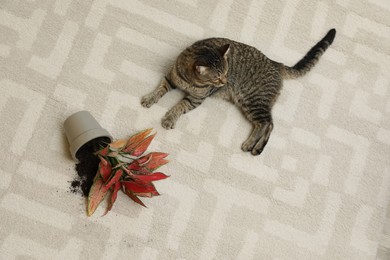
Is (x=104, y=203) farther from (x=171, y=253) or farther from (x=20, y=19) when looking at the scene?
(x=20, y=19)

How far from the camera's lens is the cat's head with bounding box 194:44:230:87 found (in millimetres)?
1359

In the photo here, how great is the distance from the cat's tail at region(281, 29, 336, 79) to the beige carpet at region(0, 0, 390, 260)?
0.04 metres

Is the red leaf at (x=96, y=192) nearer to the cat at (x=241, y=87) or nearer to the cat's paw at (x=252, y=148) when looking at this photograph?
the cat at (x=241, y=87)

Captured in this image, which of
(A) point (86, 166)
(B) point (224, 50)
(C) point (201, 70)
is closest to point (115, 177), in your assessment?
(A) point (86, 166)

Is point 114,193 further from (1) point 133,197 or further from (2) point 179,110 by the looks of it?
(2) point 179,110

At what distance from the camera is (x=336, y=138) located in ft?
5.44

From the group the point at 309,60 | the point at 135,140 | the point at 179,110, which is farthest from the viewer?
the point at 309,60

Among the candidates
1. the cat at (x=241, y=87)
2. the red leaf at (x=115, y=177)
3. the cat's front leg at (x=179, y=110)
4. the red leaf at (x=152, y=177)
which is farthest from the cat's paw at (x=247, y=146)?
the red leaf at (x=115, y=177)

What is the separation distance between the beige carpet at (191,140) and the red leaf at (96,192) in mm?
57

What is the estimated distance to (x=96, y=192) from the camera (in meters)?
1.36

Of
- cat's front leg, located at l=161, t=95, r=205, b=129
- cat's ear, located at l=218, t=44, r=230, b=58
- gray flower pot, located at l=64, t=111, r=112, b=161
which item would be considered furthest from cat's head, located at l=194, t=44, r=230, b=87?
gray flower pot, located at l=64, t=111, r=112, b=161

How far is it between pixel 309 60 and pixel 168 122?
0.65 m

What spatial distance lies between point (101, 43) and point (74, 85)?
20cm

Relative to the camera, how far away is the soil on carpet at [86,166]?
1.40 metres
